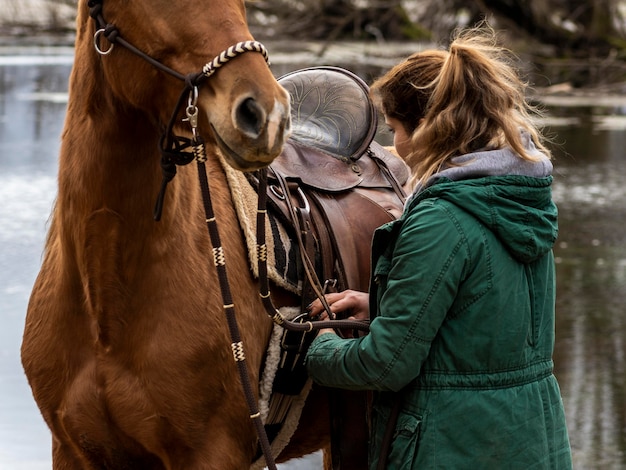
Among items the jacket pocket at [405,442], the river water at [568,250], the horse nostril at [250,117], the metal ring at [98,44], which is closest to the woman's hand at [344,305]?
the jacket pocket at [405,442]

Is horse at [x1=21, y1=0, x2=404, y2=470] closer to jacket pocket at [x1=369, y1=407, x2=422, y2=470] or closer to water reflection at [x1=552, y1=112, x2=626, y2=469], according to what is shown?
jacket pocket at [x1=369, y1=407, x2=422, y2=470]

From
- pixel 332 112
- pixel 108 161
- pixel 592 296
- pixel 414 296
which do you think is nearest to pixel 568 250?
pixel 592 296

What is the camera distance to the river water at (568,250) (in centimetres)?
531

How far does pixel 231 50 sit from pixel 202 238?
722 mm

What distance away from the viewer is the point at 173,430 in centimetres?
283

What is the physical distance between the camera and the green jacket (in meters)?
2.63

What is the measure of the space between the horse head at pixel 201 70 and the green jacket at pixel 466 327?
1.68 feet

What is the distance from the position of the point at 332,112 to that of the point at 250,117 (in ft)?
4.93

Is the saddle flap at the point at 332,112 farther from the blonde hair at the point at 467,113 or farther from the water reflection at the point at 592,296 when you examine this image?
the water reflection at the point at 592,296

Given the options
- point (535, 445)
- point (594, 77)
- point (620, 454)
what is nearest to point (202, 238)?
point (535, 445)

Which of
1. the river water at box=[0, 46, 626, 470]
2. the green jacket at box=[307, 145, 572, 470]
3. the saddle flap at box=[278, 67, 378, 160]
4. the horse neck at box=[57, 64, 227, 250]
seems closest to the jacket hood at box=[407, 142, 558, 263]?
the green jacket at box=[307, 145, 572, 470]

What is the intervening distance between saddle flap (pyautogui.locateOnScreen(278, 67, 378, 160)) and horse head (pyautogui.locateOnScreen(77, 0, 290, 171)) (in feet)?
4.06

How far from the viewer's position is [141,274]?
2.81 m

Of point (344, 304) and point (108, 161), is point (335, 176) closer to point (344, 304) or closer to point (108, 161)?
point (344, 304)
